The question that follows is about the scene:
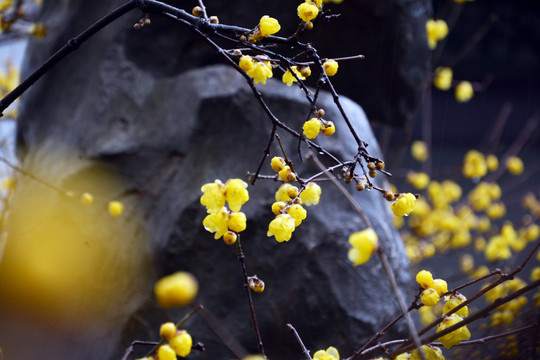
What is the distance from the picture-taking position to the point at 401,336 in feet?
3.10

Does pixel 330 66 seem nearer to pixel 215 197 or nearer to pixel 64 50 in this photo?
pixel 215 197

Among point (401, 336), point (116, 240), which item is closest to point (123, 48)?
point (116, 240)

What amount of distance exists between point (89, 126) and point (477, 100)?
6.52 feet

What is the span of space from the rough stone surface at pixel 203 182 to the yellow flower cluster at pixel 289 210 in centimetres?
41

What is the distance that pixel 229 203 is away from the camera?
0.51 metres

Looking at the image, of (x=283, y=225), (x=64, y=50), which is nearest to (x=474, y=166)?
(x=283, y=225)

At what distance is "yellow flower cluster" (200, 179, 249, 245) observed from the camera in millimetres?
501

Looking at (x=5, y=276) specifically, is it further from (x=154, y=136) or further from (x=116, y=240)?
(x=154, y=136)

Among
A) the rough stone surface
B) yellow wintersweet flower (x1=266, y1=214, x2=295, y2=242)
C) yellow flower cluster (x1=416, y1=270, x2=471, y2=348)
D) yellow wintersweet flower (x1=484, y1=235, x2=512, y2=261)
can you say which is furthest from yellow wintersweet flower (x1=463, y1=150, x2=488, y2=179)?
yellow wintersweet flower (x1=266, y1=214, x2=295, y2=242)

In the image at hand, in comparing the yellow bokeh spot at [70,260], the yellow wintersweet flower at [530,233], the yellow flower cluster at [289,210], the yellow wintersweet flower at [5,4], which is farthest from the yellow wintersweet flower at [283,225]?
A: the yellow wintersweet flower at [530,233]

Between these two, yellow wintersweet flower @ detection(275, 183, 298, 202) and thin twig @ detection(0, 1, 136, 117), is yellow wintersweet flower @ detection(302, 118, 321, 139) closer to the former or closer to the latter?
yellow wintersweet flower @ detection(275, 183, 298, 202)

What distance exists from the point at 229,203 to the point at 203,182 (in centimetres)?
48

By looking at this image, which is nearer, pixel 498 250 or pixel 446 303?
pixel 446 303

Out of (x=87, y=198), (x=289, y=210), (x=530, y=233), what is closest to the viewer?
(x=289, y=210)
